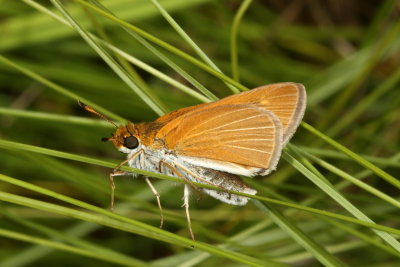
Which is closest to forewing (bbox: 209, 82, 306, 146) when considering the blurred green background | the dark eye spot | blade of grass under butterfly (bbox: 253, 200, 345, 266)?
blade of grass under butterfly (bbox: 253, 200, 345, 266)

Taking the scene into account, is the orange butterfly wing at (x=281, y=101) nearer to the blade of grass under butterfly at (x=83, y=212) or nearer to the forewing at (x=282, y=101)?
the forewing at (x=282, y=101)

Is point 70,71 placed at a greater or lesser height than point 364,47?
greater

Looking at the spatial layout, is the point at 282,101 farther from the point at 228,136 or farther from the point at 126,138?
the point at 126,138

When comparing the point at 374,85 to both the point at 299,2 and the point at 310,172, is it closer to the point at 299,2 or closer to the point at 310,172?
the point at 299,2

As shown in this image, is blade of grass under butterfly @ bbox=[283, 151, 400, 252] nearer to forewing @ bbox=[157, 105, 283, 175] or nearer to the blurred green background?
forewing @ bbox=[157, 105, 283, 175]

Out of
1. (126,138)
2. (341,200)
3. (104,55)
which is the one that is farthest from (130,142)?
(341,200)

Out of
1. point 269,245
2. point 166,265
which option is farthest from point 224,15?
point 166,265

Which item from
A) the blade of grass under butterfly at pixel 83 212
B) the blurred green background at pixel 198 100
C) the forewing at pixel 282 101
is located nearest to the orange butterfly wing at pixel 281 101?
the forewing at pixel 282 101
